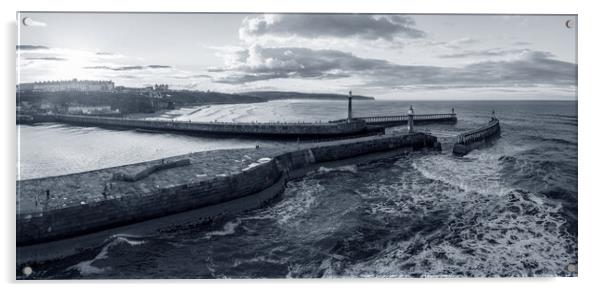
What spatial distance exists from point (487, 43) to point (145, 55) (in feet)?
23.1

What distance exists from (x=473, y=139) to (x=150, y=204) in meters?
15.9

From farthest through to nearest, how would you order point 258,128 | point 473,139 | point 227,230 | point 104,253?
point 258,128 → point 473,139 → point 227,230 → point 104,253

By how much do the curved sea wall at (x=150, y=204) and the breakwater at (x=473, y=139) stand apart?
7685mm

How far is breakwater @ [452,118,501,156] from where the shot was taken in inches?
647

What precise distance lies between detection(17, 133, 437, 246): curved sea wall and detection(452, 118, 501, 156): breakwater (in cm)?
769

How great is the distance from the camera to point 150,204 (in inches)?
311

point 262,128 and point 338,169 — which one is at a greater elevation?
point 262,128

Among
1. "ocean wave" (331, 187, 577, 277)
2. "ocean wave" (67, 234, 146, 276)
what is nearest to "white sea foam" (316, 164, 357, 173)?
"ocean wave" (331, 187, 577, 277)

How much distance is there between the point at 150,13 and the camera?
7.04 meters

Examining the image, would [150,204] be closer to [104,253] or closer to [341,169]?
[104,253]

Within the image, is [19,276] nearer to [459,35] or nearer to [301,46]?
[301,46]

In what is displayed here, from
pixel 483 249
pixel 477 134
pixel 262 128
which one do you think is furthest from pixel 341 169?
pixel 262 128

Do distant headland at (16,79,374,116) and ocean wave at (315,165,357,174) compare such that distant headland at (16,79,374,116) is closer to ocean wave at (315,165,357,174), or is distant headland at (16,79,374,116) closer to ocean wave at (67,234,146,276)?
ocean wave at (67,234,146,276)
